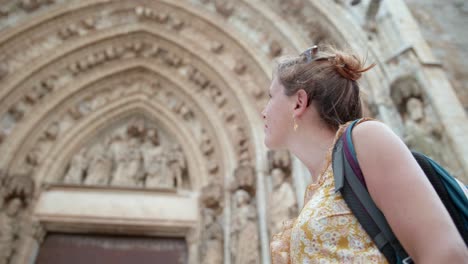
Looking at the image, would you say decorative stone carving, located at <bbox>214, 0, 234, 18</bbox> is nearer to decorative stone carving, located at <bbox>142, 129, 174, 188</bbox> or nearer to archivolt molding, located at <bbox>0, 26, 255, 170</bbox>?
archivolt molding, located at <bbox>0, 26, 255, 170</bbox>

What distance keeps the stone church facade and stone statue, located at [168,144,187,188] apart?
2cm

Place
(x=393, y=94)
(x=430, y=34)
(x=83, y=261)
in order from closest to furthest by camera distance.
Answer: (x=393, y=94) → (x=83, y=261) → (x=430, y=34)

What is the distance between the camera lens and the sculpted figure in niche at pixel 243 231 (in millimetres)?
3344

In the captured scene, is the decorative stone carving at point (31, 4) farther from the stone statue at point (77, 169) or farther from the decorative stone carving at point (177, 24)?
the stone statue at point (77, 169)

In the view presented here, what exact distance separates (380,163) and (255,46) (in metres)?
4.31

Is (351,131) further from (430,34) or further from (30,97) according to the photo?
(30,97)

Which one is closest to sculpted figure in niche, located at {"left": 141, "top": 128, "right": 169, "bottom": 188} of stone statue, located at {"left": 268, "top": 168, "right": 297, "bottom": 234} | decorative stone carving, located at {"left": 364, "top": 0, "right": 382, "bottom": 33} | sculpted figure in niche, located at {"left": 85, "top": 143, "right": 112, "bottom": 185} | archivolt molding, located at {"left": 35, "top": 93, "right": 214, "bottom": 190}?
archivolt molding, located at {"left": 35, "top": 93, "right": 214, "bottom": 190}

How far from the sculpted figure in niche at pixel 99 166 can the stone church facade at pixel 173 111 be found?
0.02 m

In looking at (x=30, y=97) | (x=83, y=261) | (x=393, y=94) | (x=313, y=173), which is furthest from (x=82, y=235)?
(x=313, y=173)

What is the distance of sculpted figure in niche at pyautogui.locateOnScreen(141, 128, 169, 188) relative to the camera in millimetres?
4484

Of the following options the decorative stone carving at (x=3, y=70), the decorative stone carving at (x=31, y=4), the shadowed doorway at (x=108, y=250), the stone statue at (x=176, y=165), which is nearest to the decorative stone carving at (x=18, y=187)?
the shadowed doorway at (x=108, y=250)

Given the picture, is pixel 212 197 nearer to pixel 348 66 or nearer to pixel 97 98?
pixel 97 98

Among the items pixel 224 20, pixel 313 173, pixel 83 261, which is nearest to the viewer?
pixel 313 173

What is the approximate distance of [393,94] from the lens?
3.36 m
